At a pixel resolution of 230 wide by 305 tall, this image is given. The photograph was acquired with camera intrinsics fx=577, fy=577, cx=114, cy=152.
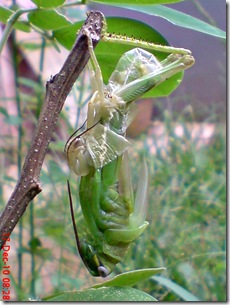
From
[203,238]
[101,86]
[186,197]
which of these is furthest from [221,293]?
[101,86]

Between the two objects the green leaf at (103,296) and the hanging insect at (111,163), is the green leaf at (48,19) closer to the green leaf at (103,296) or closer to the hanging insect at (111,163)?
the hanging insect at (111,163)

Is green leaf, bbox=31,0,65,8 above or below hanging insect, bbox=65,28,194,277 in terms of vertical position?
above

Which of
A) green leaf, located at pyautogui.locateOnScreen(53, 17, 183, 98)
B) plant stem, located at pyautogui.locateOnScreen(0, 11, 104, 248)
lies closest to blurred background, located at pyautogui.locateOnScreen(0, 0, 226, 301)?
green leaf, located at pyautogui.locateOnScreen(53, 17, 183, 98)

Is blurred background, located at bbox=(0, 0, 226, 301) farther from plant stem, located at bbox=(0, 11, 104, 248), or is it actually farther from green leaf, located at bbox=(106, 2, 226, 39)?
plant stem, located at bbox=(0, 11, 104, 248)

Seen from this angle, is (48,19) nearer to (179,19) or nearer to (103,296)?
(179,19)

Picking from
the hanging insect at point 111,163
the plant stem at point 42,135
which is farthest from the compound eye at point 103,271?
the plant stem at point 42,135

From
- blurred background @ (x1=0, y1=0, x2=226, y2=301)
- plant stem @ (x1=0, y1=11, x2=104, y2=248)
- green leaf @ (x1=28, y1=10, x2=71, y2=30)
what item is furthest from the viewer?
blurred background @ (x1=0, y1=0, x2=226, y2=301)

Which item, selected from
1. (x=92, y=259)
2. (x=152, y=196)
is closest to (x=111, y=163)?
(x=92, y=259)
